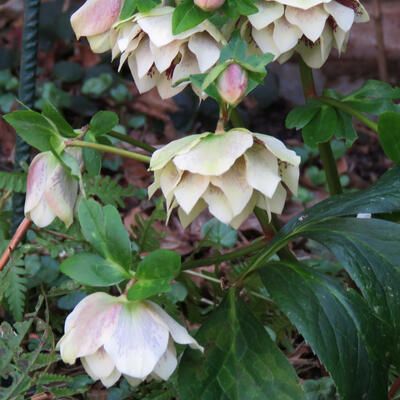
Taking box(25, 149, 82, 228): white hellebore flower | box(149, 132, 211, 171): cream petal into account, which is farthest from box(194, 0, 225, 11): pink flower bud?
box(25, 149, 82, 228): white hellebore flower

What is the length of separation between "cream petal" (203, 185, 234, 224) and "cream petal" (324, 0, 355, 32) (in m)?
0.27

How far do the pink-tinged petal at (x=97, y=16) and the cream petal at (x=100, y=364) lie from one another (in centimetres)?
38

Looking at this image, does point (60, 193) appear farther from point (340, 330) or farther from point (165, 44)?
point (340, 330)

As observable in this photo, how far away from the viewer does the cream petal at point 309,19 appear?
75cm

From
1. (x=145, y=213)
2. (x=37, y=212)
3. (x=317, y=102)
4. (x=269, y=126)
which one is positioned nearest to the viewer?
(x=37, y=212)

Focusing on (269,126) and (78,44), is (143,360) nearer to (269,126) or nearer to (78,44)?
(269,126)

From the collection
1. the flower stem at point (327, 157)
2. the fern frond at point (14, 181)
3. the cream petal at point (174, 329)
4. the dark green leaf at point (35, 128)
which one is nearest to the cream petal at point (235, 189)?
the cream petal at point (174, 329)

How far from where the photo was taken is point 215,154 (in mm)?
636

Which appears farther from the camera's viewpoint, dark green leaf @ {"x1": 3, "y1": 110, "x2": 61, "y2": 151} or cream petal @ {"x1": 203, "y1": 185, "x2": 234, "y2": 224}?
dark green leaf @ {"x1": 3, "y1": 110, "x2": 61, "y2": 151}

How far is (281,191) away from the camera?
2.33 ft

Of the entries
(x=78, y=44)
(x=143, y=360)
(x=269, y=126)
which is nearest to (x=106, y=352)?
(x=143, y=360)

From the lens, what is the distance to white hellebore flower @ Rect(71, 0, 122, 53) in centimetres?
81

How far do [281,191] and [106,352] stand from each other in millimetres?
243

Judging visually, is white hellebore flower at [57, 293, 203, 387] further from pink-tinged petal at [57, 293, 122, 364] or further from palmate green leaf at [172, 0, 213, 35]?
palmate green leaf at [172, 0, 213, 35]
